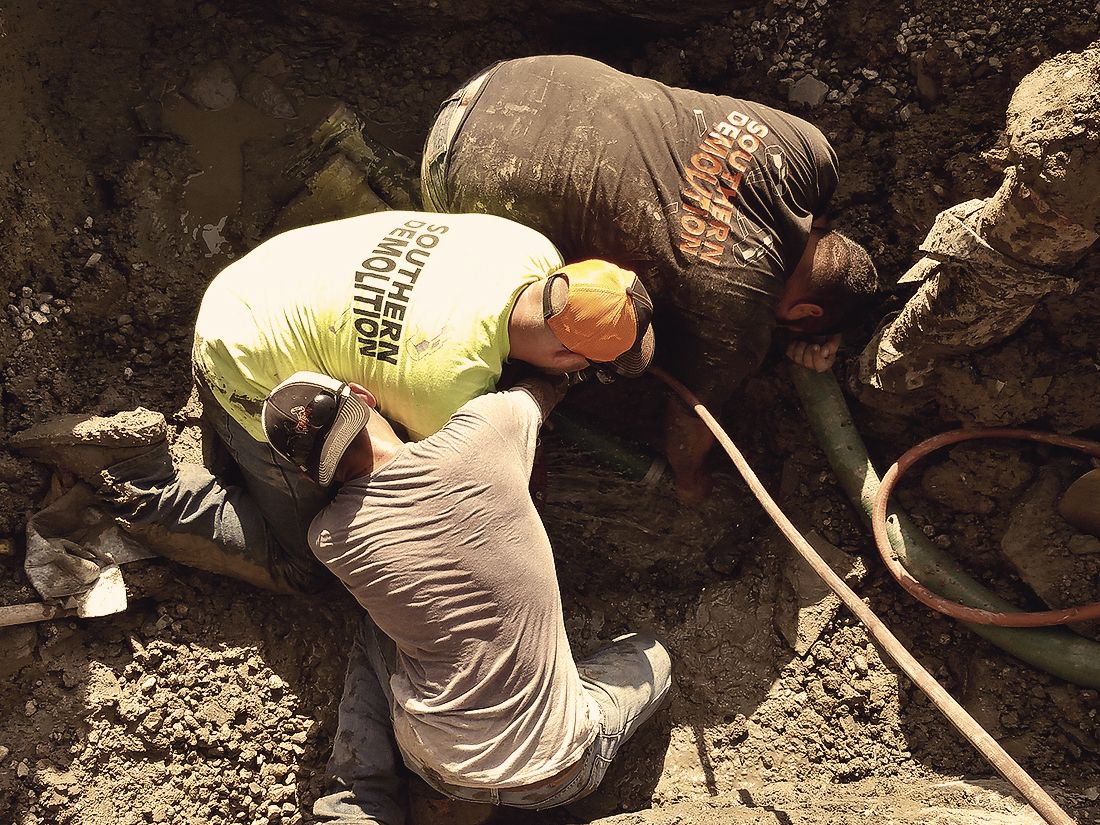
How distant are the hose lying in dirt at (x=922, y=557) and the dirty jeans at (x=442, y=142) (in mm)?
1300

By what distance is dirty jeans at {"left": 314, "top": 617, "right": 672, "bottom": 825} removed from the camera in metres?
2.15

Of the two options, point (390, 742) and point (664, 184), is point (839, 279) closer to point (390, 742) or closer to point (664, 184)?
point (664, 184)

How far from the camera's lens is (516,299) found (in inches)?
80.8

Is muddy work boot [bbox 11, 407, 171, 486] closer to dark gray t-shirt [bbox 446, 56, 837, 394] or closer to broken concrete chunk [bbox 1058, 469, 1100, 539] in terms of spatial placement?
dark gray t-shirt [bbox 446, 56, 837, 394]

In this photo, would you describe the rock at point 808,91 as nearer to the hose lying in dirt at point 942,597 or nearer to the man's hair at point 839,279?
the man's hair at point 839,279

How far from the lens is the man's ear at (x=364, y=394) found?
205 cm

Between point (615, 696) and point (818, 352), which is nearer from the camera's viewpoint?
point (615, 696)

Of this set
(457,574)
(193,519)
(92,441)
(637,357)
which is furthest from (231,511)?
(637,357)

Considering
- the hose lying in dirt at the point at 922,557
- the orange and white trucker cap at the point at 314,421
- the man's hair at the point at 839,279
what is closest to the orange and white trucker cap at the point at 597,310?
the orange and white trucker cap at the point at 314,421

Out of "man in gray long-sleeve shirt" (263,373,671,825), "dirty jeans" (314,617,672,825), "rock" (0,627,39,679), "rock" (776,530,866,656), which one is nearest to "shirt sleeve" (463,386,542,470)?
"man in gray long-sleeve shirt" (263,373,671,825)

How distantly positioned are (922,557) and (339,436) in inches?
71.4

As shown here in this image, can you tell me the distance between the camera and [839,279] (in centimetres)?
243

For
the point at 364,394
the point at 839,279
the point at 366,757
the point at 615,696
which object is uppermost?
the point at 839,279

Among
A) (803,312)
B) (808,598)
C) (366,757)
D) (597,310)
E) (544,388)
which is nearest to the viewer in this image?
(597,310)
